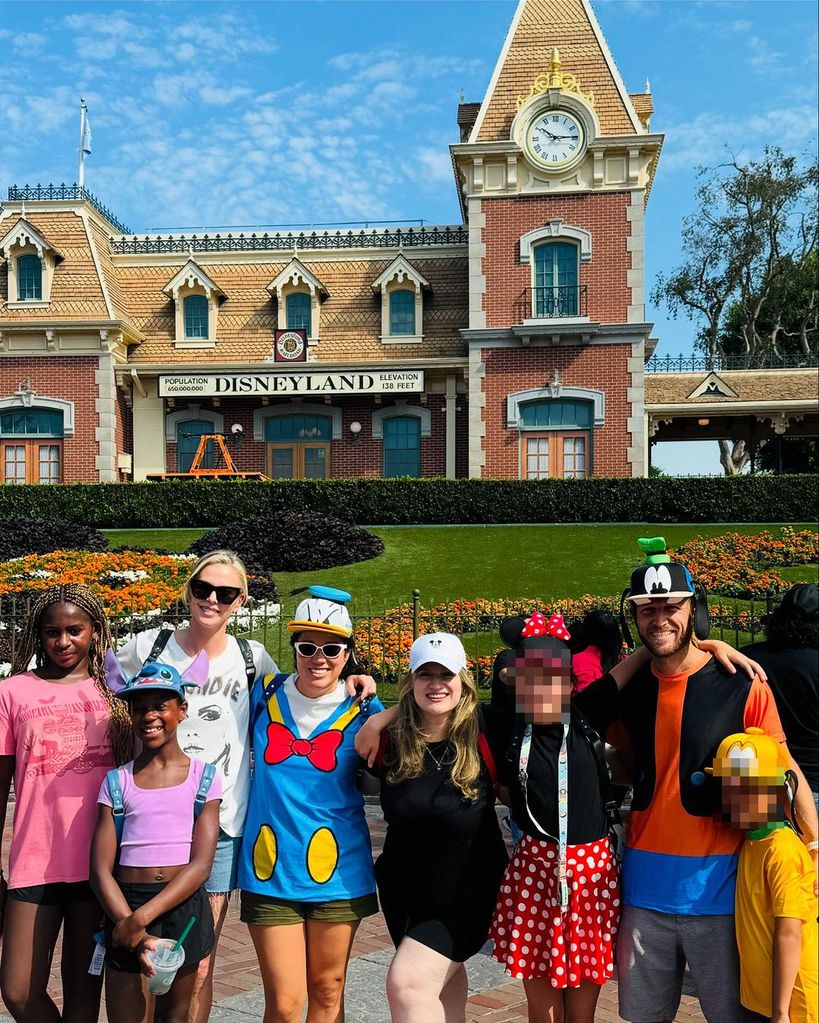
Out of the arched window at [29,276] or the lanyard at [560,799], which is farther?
the arched window at [29,276]

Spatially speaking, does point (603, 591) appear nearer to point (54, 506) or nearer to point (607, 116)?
point (54, 506)

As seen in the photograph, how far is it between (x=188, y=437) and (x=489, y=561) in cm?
1245

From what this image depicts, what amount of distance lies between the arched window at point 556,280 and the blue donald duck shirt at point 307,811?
20936 millimetres

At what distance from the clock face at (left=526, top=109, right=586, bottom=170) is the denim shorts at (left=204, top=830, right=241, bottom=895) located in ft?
74.4

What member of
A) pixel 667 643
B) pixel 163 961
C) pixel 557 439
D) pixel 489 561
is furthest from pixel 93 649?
pixel 557 439

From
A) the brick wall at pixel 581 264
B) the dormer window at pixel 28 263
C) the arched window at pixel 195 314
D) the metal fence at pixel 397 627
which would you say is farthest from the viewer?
the arched window at pixel 195 314

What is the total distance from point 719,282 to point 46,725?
41.9m

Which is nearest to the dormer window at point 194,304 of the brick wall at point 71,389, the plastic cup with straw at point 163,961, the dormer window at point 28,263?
the brick wall at point 71,389

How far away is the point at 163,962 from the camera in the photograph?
3.22m

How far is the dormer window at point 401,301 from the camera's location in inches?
993

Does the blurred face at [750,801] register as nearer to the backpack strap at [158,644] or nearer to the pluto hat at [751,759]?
the pluto hat at [751,759]

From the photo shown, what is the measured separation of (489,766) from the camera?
133 inches

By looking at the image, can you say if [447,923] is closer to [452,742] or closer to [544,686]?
[452,742]

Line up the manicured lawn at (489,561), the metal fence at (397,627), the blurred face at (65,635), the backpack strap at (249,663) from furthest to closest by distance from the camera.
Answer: the manicured lawn at (489,561) < the metal fence at (397,627) < the backpack strap at (249,663) < the blurred face at (65,635)
